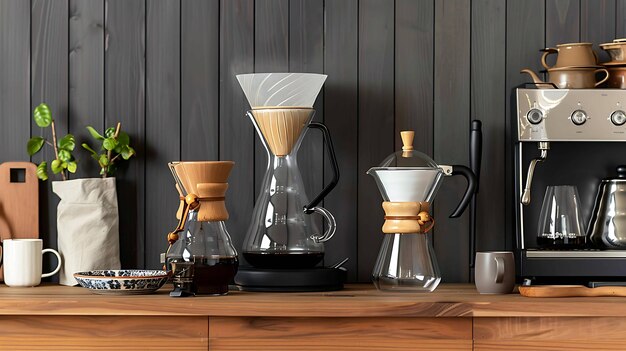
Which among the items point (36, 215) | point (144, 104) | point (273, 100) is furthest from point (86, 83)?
point (273, 100)

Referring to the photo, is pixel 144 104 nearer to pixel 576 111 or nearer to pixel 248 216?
pixel 248 216

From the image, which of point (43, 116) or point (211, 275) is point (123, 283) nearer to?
point (211, 275)

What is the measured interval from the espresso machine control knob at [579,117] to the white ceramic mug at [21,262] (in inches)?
49.5

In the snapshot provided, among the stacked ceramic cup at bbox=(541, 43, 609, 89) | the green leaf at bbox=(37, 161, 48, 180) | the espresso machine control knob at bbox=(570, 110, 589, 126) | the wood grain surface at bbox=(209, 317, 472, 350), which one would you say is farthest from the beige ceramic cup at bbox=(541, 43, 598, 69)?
the green leaf at bbox=(37, 161, 48, 180)

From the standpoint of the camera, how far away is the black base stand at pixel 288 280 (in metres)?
1.87

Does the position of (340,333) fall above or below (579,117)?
below

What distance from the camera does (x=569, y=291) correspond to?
70.7 inches

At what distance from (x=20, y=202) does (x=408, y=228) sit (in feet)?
3.13

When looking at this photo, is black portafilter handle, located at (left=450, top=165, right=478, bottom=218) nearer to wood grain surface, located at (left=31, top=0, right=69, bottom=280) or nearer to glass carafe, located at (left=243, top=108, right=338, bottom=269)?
glass carafe, located at (left=243, top=108, right=338, bottom=269)

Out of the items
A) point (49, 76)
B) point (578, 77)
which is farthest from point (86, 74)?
point (578, 77)

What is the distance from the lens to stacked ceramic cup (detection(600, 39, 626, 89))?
6.66 ft

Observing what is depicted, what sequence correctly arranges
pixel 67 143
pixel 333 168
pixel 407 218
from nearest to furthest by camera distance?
pixel 407 218
pixel 333 168
pixel 67 143

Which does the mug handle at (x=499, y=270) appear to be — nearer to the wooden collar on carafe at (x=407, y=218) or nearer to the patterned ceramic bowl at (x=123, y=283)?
the wooden collar on carafe at (x=407, y=218)

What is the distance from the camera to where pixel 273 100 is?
2012 millimetres
